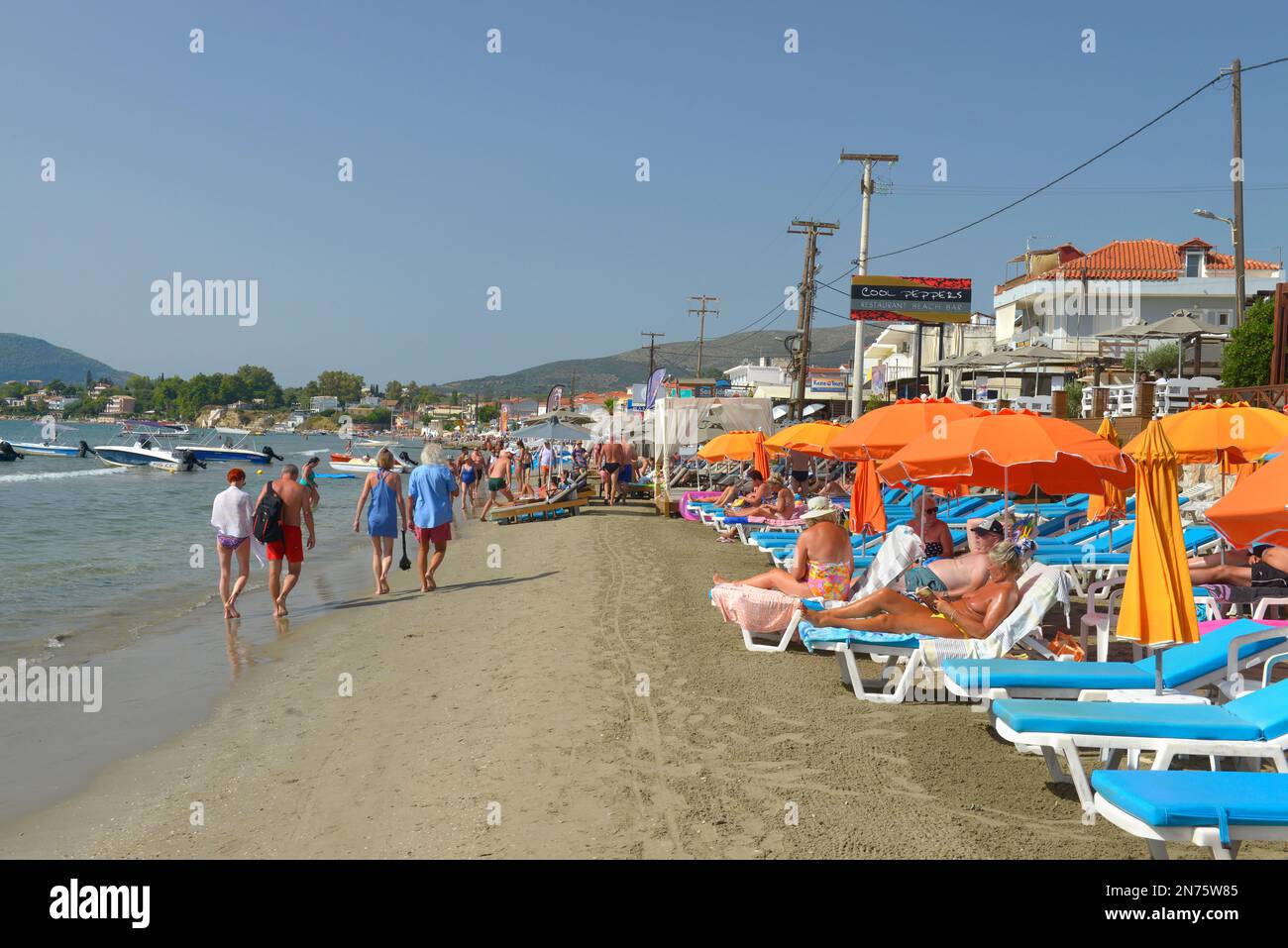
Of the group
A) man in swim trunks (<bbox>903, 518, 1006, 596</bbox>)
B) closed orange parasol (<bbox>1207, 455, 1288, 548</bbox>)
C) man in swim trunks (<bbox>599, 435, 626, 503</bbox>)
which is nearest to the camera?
closed orange parasol (<bbox>1207, 455, 1288, 548</bbox>)

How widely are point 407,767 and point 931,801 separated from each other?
265 cm

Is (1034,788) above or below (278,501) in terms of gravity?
below

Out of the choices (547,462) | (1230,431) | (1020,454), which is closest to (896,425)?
(1020,454)

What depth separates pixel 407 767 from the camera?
5.38 meters

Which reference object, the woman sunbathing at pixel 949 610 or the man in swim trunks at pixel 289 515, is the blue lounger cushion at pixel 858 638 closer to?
the woman sunbathing at pixel 949 610

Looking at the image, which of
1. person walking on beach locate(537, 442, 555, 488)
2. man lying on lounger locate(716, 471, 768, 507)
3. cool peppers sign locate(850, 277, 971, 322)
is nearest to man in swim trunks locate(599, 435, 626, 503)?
man lying on lounger locate(716, 471, 768, 507)

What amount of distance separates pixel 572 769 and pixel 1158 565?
2.90 meters

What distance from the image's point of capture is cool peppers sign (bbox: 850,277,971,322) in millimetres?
31672

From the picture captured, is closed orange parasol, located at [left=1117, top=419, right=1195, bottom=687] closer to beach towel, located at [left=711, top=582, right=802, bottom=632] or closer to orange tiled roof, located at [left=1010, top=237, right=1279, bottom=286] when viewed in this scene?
beach towel, located at [left=711, top=582, right=802, bottom=632]

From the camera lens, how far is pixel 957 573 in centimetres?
763

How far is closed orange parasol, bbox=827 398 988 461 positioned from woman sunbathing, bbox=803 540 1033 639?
9.50 feet

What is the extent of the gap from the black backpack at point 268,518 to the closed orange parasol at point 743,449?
29.6ft

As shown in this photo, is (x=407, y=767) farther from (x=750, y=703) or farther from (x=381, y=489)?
(x=381, y=489)
